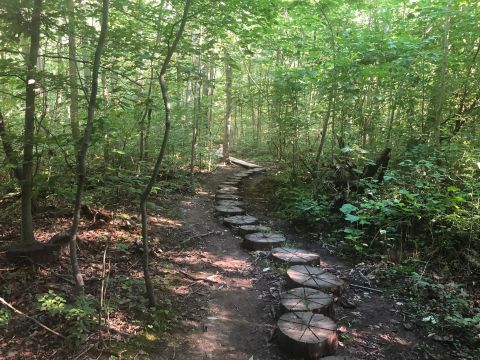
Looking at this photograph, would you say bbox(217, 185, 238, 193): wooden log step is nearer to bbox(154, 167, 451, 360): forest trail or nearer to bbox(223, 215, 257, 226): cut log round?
bbox(223, 215, 257, 226): cut log round

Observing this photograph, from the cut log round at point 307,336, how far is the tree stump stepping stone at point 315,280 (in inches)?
32.4

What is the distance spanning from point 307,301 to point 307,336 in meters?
0.70

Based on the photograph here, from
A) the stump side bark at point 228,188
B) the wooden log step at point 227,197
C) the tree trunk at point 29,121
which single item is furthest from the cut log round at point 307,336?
the stump side bark at point 228,188

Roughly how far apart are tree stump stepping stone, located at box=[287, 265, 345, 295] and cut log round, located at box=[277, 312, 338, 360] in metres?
0.82

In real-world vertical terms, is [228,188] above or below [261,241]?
above

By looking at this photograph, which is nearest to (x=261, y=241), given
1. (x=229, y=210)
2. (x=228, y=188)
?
(x=229, y=210)

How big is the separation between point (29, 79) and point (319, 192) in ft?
21.5

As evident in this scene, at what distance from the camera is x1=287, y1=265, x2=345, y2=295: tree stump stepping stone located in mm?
4555

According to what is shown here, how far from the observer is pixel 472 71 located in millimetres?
9172

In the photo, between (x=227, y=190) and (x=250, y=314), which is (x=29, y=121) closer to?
(x=250, y=314)

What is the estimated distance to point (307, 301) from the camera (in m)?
4.07

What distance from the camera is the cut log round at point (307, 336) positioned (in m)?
3.33

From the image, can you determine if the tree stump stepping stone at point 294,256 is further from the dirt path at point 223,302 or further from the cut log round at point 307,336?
the cut log round at point 307,336

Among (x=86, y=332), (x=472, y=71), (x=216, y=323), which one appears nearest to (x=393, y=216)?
(x=216, y=323)
